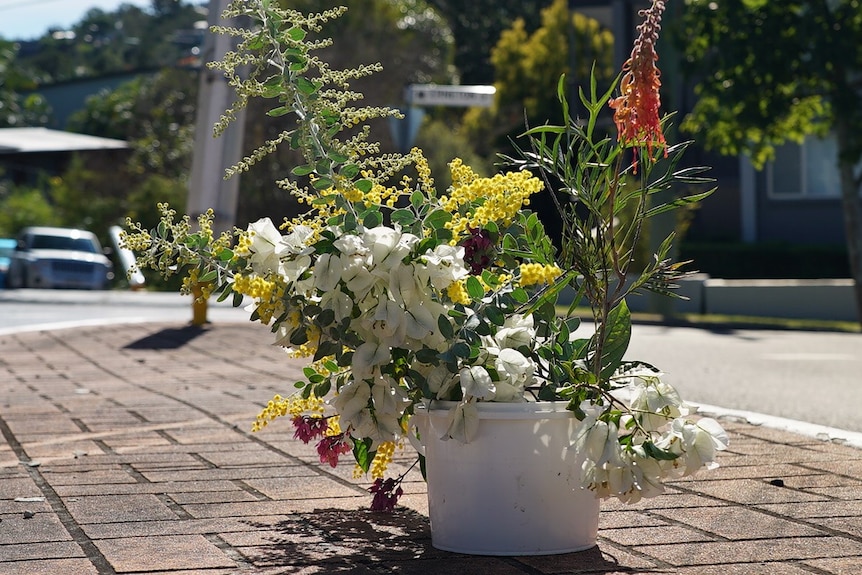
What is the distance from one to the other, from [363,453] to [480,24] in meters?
46.0

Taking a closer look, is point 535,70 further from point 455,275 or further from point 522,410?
point 522,410

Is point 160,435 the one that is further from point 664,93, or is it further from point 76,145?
point 76,145

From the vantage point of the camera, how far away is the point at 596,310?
4121 millimetres

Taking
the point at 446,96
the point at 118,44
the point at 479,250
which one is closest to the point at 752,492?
the point at 479,250

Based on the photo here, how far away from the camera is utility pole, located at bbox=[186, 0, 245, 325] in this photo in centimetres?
1269

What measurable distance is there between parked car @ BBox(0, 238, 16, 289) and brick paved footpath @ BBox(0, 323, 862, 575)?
2267 centimetres

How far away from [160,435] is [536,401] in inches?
109

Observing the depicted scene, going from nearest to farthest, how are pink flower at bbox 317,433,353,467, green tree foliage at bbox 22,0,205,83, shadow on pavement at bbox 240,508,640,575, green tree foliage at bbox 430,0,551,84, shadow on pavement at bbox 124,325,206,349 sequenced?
shadow on pavement at bbox 240,508,640,575
pink flower at bbox 317,433,353,467
shadow on pavement at bbox 124,325,206,349
green tree foliage at bbox 430,0,551,84
green tree foliage at bbox 22,0,205,83

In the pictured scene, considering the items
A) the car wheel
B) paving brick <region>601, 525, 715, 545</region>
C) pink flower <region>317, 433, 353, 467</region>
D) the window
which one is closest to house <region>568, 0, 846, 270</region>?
the window

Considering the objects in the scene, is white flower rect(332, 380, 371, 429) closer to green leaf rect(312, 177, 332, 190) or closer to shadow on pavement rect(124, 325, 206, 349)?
green leaf rect(312, 177, 332, 190)

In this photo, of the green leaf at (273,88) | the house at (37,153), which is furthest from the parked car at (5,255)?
the green leaf at (273,88)

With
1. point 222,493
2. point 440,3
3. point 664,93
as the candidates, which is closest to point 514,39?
point 440,3

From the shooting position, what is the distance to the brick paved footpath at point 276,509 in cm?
379

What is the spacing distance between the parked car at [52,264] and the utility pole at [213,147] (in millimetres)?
15532
